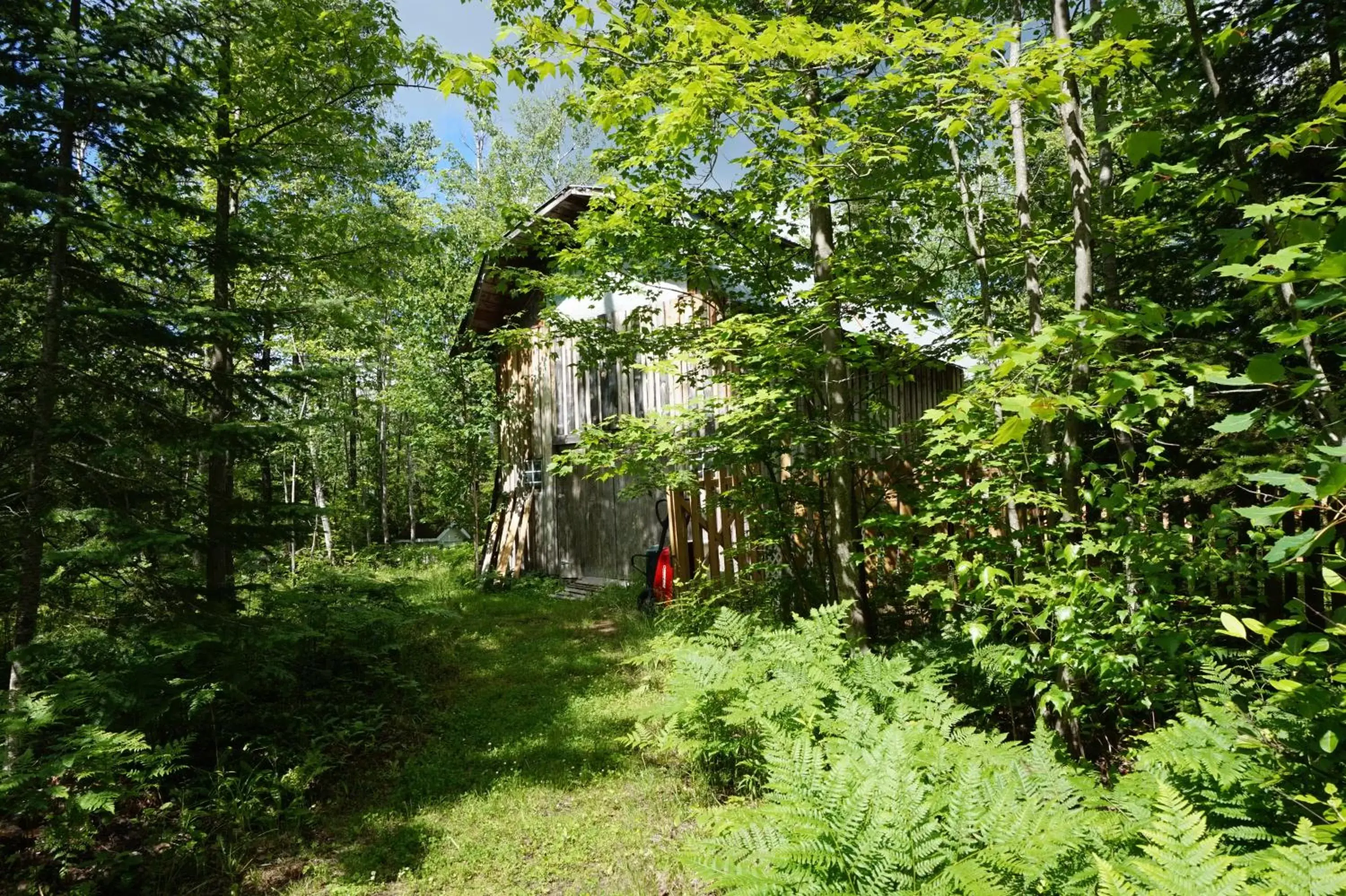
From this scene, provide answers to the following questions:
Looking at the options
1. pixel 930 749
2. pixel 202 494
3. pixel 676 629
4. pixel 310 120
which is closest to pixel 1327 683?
pixel 930 749

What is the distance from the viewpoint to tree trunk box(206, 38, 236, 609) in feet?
15.4

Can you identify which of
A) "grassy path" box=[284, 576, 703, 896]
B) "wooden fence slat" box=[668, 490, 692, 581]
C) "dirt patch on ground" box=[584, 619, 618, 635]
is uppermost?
"wooden fence slat" box=[668, 490, 692, 581]

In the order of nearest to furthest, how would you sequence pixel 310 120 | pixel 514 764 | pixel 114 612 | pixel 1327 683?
1. pixel 1327 683
2. pixel 114 612
3. pixel 514 764
4. pixel 310 120

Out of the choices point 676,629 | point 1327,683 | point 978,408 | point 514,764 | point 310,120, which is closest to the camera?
point 1327,683

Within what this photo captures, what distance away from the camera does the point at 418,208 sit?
15320mm

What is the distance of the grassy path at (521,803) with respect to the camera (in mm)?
Result: 3439

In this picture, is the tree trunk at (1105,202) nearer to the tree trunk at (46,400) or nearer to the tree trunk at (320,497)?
the tree trunk at (46,400)

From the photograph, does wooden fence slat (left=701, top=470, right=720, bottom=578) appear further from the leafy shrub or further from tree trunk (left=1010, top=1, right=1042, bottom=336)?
tree trunk (left=1010, top=1, right=1042, bottom=336)

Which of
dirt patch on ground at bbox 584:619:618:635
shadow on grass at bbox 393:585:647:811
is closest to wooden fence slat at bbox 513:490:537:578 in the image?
shadow on grass at bbox 393:585:647:811

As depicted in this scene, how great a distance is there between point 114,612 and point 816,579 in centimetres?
529

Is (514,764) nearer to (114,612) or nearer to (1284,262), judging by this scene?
(114,612)

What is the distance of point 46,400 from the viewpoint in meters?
3.96

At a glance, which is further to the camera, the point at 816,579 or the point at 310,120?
the point at 310,120

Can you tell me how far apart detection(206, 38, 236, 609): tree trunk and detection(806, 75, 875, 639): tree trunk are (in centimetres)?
430
